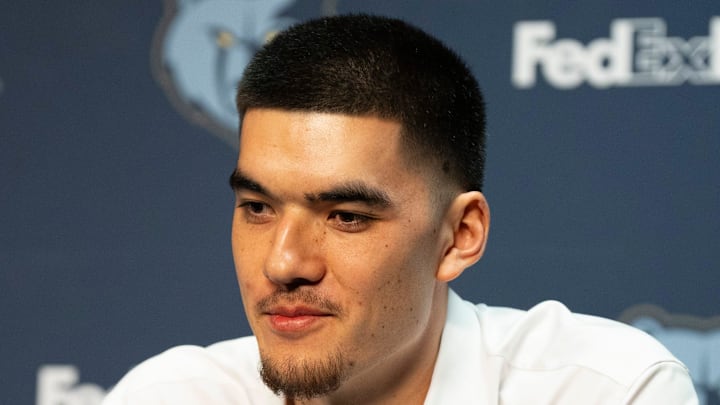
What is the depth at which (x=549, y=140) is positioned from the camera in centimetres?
234

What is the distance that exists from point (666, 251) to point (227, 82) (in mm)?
1148

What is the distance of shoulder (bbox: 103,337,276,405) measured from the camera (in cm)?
177

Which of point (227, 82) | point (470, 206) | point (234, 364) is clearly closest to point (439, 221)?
point (470, 206)

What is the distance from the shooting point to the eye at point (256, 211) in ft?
5.03

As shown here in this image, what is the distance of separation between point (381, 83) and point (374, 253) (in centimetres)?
26

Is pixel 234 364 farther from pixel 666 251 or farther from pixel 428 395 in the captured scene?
pixel 666 251

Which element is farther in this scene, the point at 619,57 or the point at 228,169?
the point at 228,169

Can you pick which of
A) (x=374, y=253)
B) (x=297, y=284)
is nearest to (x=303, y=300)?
(x=297, y=284)

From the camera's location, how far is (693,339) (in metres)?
2.20

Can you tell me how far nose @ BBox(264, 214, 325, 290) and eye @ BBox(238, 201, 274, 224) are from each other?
1.7 inches

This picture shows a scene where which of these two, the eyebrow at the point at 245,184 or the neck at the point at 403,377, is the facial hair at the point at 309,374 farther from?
the eyebrow at the point at 245,184

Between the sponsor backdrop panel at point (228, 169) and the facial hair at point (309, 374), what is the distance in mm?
914

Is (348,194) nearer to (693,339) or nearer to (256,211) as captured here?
(256,211)

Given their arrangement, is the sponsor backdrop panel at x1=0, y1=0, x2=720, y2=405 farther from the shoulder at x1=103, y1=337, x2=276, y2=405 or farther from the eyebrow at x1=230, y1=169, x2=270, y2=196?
the eyebrow at x1=230, y1=169, x2=270, y2=196
